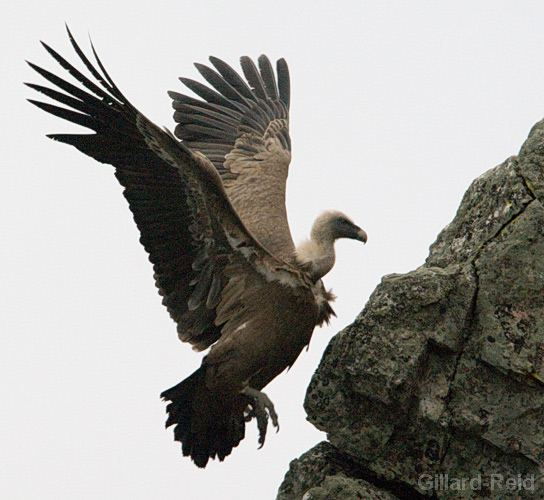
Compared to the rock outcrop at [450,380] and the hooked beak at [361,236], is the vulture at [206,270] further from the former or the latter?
the rock outcrop at [450,380]

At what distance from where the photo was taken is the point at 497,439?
4.61 meters

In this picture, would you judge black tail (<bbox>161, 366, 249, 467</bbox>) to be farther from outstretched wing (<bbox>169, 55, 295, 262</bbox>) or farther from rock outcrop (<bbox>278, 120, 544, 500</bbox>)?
outstretched wing (<bbox>169, 55, 295, 262</bbox>)

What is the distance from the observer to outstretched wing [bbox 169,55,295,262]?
7.32 meters

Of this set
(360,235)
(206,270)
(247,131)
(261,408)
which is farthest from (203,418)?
(247,131)

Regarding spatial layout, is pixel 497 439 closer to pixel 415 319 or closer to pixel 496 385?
pixel 496 385

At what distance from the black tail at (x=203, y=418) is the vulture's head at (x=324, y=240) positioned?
104 centimetres

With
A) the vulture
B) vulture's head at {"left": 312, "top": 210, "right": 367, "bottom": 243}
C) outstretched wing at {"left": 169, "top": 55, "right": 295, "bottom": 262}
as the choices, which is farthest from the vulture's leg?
outstretched wing at {"left": 169, "top": 55, "right": 295, "bottom": 262}

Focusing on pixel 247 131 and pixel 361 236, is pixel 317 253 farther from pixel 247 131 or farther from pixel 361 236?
pixel 247 131

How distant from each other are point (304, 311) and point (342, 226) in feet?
2.89

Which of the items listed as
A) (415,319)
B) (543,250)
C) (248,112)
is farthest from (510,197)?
(248,112)

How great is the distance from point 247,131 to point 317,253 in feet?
8.86

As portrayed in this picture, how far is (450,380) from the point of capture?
4.84 meters

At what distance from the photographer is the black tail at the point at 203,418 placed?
5641 mm

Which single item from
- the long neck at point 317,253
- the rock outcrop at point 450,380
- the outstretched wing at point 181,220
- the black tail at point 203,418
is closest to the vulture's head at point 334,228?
the long neck at point 317,253
